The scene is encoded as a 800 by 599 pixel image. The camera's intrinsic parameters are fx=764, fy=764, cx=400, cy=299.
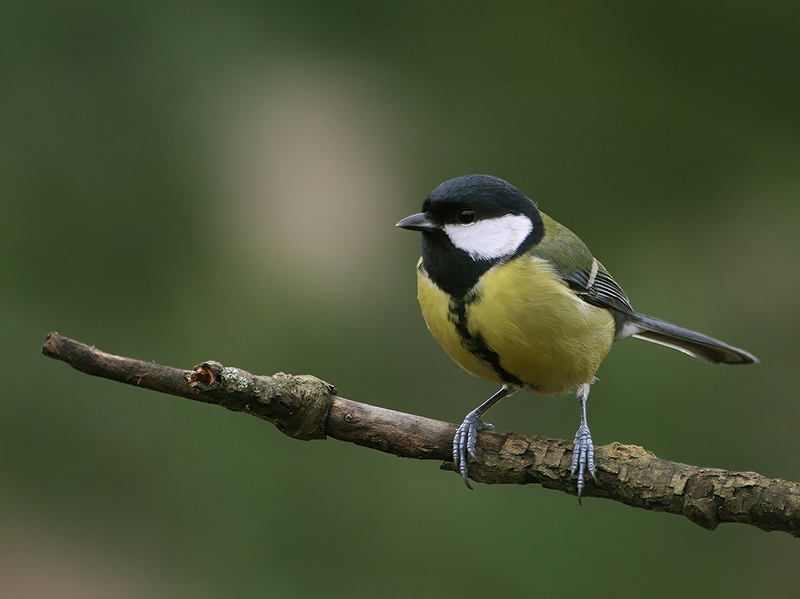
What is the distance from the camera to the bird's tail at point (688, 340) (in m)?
2.11

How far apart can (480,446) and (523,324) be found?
0.92ft

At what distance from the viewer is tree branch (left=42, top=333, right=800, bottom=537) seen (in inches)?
51.7

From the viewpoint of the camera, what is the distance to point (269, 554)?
258cm

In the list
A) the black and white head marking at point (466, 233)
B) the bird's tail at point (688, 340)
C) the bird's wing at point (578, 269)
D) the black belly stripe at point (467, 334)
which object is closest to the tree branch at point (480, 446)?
the black belly stripe at point (467, 334)

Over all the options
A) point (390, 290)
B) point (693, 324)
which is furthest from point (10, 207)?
point (693, 324)

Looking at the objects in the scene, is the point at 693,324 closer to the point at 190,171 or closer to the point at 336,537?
the point at 336,537

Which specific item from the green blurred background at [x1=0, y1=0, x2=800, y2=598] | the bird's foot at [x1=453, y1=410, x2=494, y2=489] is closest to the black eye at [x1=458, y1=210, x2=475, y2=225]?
the bird's foot at [x1=453, y1=410, x2=494, y2=489]

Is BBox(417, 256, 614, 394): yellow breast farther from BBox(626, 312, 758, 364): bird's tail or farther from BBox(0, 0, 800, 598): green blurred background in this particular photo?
BBox(0, 0, 800, 598): green blurred background

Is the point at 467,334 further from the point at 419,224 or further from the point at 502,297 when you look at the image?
the point at 419,224

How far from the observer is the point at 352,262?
3.03 meters

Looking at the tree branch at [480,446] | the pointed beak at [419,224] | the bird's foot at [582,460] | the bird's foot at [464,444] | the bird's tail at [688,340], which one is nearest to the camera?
the tree branch at [480,446]

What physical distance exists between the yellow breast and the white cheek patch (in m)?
0.04

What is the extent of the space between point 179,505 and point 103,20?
177 centimetres

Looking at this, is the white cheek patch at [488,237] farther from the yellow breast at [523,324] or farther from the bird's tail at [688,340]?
the bird's tail at [688,340]
